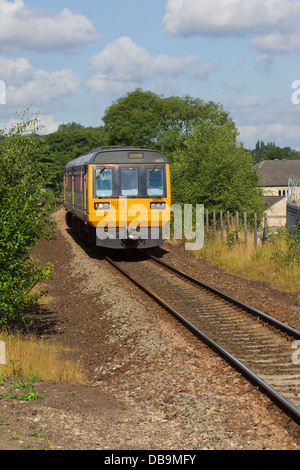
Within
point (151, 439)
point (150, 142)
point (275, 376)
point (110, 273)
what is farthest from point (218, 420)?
point (150, 142)

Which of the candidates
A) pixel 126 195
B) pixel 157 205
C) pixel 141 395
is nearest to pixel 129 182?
pixel 126 195

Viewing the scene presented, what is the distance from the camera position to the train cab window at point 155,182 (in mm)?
17062

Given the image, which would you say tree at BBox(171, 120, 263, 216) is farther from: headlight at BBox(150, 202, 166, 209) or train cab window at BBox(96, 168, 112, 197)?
train cab window at BBox(96, 168, 112, 197)

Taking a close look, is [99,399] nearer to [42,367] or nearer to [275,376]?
[42,367]

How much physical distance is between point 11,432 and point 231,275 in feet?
36.4

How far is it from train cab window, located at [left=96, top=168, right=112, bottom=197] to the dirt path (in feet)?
16.1

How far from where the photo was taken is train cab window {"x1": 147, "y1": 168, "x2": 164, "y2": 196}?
1706 cm

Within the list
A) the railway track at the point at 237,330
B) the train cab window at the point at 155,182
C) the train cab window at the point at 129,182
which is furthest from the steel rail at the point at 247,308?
the train cab window at the point at 129,182

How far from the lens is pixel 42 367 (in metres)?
7.99

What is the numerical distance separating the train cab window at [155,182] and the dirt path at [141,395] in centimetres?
514

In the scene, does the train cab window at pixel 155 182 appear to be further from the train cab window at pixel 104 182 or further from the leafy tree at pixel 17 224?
the leafy tree at pixel 17 224

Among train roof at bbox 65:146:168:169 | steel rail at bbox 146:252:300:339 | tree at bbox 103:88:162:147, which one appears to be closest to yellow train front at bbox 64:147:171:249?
train roof at bbox 65:146:168:169

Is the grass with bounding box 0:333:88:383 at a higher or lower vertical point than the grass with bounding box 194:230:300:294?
lower

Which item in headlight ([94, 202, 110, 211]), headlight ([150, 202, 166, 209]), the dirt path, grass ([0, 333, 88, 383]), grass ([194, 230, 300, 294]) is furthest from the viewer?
headlight ([150, 202, 166, 209])
